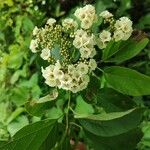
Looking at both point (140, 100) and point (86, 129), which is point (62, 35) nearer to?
point (86, 129)

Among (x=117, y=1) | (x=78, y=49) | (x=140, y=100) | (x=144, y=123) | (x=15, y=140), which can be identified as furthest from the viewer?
(x=117, y=1)

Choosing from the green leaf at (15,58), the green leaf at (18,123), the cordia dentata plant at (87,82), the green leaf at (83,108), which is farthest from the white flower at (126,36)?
the green leaf at (15,58)

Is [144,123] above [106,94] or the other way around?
the other way around

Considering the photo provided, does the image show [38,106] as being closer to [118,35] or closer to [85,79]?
[85,79]

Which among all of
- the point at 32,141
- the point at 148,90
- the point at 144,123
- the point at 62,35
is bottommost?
the point at 144,123

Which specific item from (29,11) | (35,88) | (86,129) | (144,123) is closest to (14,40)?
(29,11)

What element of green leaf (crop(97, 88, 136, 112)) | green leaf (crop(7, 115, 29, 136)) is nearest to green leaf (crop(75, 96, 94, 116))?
green leaf (crop(7, 115, 29, 136))

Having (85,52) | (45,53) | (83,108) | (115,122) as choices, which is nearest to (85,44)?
(85,52)

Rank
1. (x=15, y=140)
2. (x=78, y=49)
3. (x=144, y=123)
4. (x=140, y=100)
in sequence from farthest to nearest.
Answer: (x=140, y=100) → (x=144, y=123) → (x=78, y=49) → (x=15, y=140)
